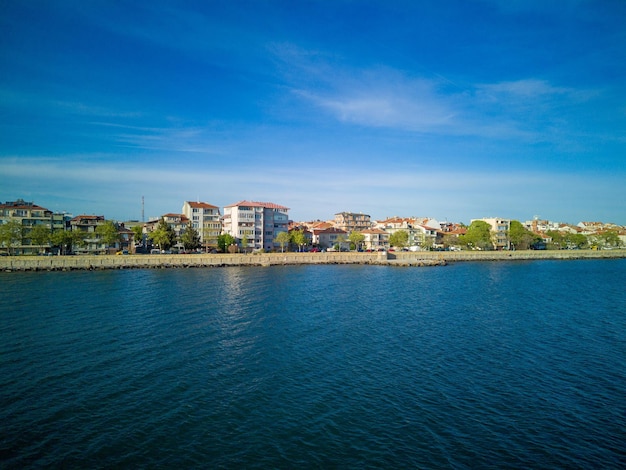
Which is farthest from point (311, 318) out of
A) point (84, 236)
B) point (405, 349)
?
point (84, 236)

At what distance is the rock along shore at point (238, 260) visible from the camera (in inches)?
2945

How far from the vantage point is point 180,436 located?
15.1 meters

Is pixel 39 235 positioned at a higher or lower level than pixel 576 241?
higher

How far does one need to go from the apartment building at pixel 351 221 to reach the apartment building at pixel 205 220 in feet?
155

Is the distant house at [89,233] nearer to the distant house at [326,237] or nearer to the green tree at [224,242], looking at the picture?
the green tree at [224,242]

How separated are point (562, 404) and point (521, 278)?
56.2m

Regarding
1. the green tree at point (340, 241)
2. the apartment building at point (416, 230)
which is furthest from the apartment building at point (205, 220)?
the apartment building at point (416, 230)

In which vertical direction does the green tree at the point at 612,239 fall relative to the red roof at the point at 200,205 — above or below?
below

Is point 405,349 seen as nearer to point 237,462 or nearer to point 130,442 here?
point 237,462

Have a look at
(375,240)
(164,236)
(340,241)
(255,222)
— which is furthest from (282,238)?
(375,240)

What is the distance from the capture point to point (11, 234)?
8300cm

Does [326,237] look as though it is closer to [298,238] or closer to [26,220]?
[298,238]

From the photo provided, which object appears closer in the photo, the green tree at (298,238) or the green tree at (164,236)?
the green tree at (164,236)

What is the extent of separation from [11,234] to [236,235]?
157 feet
